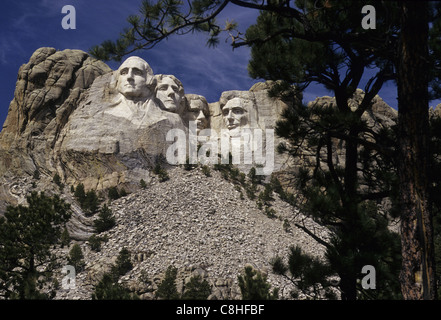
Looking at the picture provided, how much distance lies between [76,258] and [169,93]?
10028 mm

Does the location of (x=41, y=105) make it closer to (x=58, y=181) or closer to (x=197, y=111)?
(x=58, y=181)

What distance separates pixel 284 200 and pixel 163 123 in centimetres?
→ 660

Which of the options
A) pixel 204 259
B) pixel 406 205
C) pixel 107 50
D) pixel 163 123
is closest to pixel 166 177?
pixel 163 123

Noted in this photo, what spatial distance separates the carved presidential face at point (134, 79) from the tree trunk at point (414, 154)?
1814cm

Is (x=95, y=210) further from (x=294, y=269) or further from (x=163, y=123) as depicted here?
(x=294, y=269)

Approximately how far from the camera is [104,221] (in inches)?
→ 751

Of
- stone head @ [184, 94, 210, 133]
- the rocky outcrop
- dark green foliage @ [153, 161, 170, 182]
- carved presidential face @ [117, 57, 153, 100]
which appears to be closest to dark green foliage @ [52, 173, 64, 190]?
the rocky outcrop

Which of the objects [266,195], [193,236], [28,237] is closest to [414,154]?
[28,237]

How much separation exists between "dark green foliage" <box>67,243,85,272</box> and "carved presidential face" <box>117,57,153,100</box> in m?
8.04

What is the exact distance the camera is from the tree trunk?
530 cm

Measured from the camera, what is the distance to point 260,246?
1800 centimetres

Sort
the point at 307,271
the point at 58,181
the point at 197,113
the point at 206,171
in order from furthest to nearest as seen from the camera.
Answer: the point at 197,113 < the point at 206,171 < the point at 58,181 < the point at 307,271

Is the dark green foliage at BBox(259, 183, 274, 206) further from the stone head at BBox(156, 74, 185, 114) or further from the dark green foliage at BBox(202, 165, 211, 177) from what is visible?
the stone head at BBox(156, 74, 185, 114)
